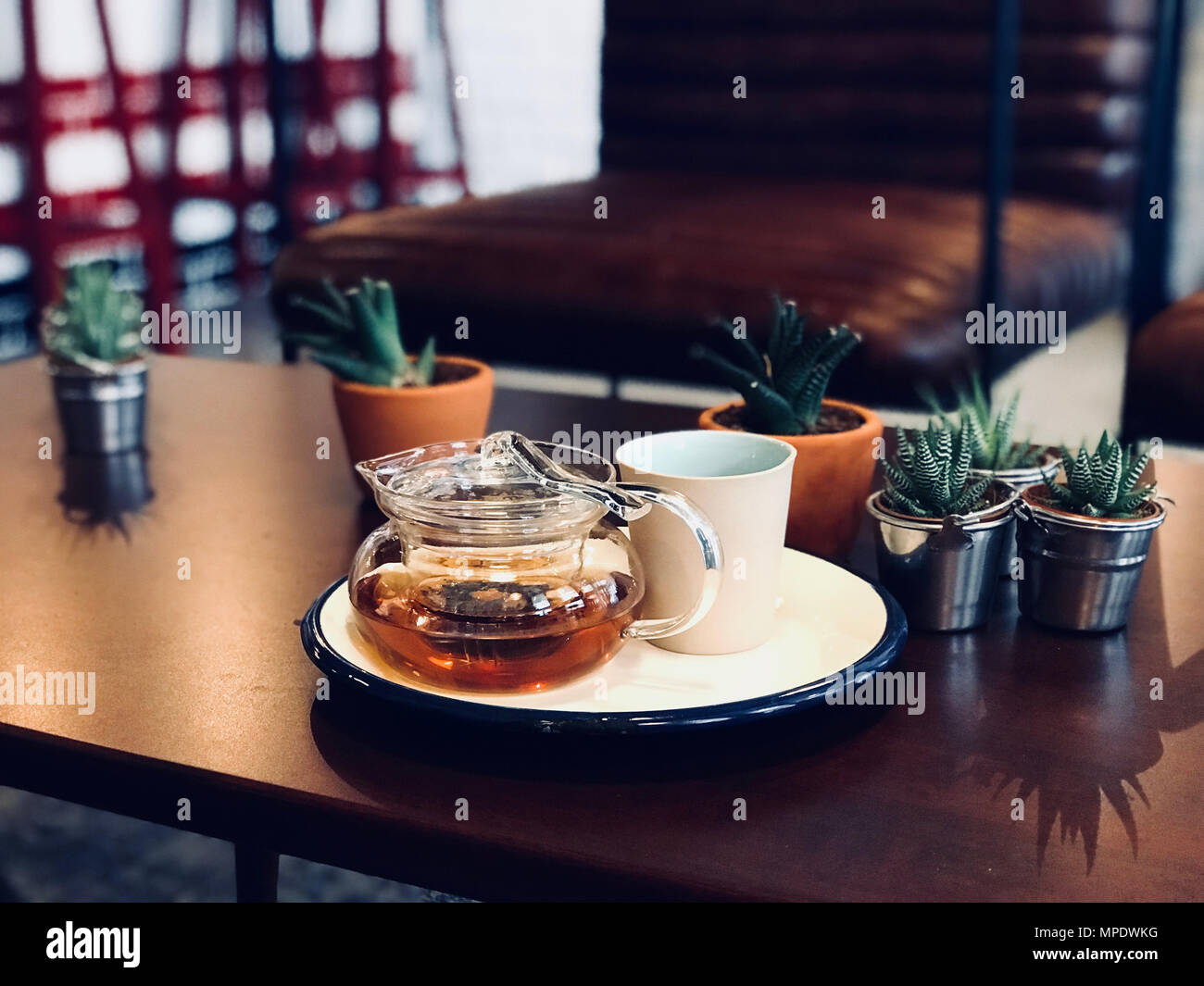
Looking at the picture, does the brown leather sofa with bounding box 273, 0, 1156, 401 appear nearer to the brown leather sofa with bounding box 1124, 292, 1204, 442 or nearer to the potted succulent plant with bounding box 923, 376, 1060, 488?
the brown leather sofa with bounding box 1124, 292, 1204, 442

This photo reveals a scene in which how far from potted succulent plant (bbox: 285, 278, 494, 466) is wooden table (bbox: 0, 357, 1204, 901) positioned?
0.16 meters

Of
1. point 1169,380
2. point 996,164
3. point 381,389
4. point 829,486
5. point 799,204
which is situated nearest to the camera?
point 829,486

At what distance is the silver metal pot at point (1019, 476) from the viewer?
74 cm

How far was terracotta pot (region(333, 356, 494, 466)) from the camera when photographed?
2.94ft

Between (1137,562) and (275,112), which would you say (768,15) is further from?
(1137,562)

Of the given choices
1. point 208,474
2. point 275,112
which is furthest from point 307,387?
point 275,112

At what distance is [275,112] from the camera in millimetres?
2424

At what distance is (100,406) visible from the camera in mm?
1032

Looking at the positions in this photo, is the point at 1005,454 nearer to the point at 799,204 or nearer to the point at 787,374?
the point at 787,374

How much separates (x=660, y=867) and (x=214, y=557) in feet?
1.43

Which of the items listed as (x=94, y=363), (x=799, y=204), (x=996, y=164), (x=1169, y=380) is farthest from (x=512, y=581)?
(x=799, y=204)

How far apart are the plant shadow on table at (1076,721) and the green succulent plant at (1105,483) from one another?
7 cm

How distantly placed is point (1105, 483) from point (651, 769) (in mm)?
293

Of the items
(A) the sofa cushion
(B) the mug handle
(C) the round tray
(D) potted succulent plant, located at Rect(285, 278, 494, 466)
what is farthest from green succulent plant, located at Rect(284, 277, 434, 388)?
(A) the sofa cushion
